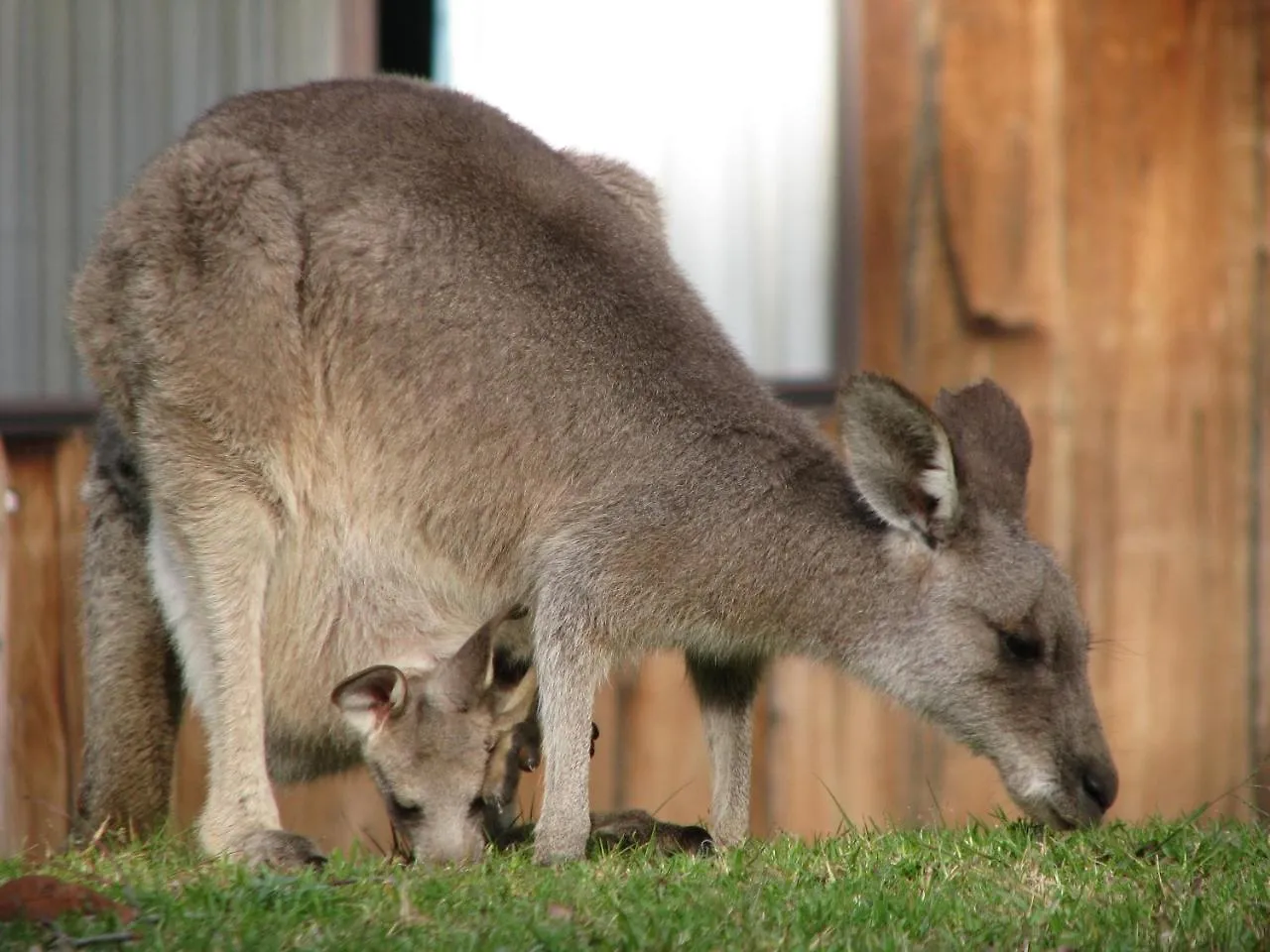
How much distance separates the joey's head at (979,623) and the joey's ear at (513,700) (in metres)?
0.77

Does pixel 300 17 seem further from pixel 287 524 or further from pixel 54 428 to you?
pixel 287 524

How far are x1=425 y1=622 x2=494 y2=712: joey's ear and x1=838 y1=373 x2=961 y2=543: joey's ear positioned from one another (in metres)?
0.92

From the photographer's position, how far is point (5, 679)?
242 inches

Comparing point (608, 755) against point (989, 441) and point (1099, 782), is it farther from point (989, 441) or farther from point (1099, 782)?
point (1099, 782)

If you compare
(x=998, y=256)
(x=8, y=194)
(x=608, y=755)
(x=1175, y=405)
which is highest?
(x=8, y=194)

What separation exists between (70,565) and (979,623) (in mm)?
3082

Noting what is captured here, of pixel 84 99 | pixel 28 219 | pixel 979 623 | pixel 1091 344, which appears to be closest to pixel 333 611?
pixel 979 623

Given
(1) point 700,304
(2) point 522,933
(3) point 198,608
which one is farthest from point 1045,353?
(2) point 522,933

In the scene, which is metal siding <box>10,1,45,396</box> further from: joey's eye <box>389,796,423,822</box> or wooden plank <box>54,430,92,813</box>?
joey's eye <box>389,796,423,822</box>

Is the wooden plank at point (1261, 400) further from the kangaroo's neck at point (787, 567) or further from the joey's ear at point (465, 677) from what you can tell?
the joey's ear at point (465, 677)

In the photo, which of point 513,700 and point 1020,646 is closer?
point 1020,646

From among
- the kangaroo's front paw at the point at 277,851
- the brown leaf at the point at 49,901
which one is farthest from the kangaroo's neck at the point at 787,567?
the brown leaf at the point at 49,901

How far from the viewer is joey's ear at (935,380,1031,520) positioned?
4.54 m

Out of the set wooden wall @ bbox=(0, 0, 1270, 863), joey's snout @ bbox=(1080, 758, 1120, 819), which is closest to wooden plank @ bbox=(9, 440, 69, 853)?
wooden wall @ bbox=(0, 0, 1270, 863)
